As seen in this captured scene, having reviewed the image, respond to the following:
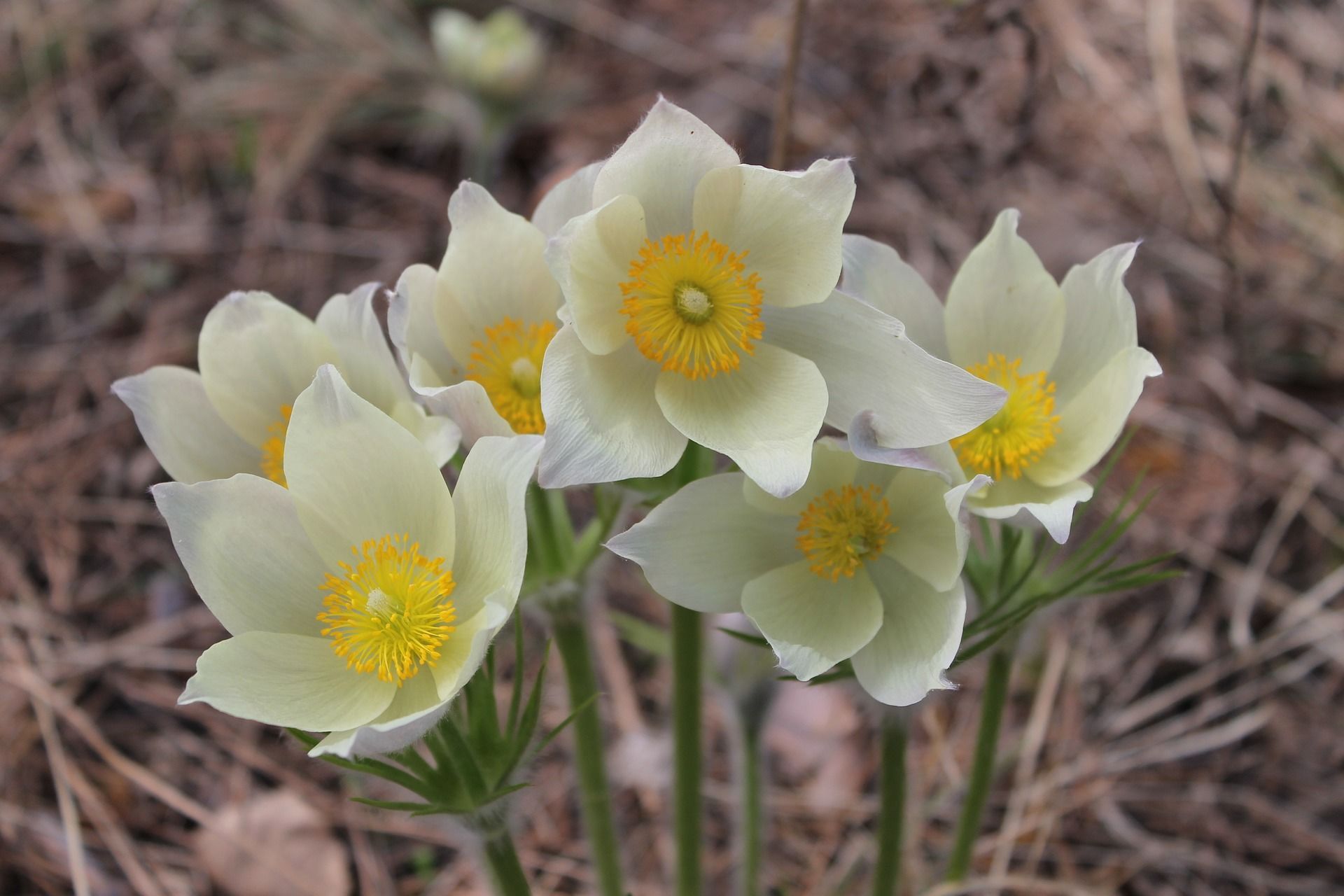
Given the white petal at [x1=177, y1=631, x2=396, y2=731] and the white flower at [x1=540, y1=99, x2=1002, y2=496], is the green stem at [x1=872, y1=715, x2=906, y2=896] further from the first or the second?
the white petal at [x1=177, y1=631, x2=396, y2=731]

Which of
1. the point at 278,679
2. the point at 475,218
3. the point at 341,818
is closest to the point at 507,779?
the point at 278,679

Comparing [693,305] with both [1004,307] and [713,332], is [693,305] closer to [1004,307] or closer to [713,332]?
[713,332]

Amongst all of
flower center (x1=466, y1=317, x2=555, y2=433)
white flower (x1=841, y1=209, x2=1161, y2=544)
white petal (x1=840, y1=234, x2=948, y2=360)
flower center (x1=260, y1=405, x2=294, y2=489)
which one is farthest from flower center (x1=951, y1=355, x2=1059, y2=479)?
flower center (x1=260, y1=405, x2=294, y2=489)

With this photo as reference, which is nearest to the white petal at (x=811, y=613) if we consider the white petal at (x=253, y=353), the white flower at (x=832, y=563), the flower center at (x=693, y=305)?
the white flower at (x=832, y=563)

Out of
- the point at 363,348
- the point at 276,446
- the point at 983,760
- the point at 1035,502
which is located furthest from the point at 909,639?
the point at 276,446

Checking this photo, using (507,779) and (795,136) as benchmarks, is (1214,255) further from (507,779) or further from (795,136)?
(507,779)

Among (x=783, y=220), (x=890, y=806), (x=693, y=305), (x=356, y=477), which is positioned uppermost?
(x=783, y=220)

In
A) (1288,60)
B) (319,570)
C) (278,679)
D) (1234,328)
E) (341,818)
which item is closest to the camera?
(278,679)
